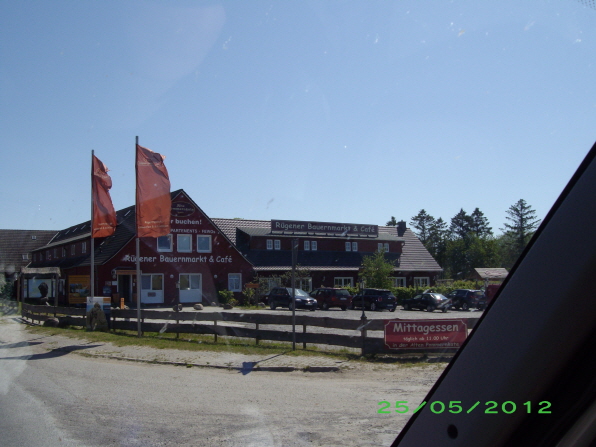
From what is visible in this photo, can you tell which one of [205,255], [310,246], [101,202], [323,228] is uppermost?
[323,228]

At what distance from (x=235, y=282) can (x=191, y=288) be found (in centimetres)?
328

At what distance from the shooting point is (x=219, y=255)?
36.8m

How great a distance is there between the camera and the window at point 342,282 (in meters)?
41.8

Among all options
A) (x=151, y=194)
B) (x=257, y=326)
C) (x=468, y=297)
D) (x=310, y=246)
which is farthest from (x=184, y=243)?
(x=468, y=297)

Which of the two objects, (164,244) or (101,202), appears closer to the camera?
(101,202)

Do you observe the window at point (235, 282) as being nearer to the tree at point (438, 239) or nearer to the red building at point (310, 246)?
the red building at point (310, 246)

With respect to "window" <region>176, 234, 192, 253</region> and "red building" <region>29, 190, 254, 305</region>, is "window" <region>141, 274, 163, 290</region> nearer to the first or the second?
"red building" <region>29, 190, 254, 305</region>

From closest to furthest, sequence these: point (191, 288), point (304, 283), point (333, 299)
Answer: point (333, 299)
point (191, 288)
point (304, 283)

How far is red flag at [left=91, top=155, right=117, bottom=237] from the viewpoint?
61.6 ft

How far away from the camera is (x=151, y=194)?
17.5 meters

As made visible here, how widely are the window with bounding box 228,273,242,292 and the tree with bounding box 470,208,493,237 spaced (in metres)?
34.6

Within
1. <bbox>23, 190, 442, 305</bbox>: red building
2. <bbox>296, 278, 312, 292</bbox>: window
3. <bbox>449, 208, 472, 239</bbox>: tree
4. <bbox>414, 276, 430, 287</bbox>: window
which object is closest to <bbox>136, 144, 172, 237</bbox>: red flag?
<bbox>414, 276, 430, 287</bbox>: window
